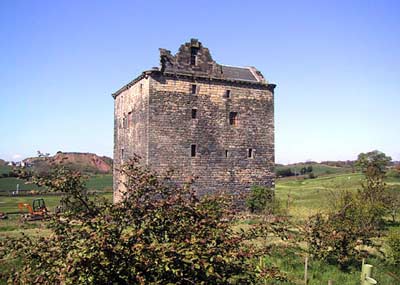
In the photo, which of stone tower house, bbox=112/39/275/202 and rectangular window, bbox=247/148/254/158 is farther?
rectangular window, bbox=247/148/254/158

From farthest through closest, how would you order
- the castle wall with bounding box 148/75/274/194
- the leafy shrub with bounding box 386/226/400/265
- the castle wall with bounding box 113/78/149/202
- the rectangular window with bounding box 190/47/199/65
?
1. the rectangular window with bounding box 190/47/199/65
2. the castle wall with bounding box 113/78/149/202
3. the castle wall with bounding box 148/75/274/194
4. the leafy shrub with bounding box 386/226/400/265

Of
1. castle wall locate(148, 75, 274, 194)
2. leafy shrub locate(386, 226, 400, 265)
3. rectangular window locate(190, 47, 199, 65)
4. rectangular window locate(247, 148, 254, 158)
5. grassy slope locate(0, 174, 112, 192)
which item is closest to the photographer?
leafy shrub locate(386, 226, 400, 265)

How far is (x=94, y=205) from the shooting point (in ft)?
17.9

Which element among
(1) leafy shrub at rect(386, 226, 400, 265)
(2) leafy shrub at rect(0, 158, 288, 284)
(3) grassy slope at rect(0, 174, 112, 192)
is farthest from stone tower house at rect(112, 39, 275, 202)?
(3) grassy slope at rect(0, 174, 112, 192)

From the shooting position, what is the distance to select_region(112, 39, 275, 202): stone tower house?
23.9 metres

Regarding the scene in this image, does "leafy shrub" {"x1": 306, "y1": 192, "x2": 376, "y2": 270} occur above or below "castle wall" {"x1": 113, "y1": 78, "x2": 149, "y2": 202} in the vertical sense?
below

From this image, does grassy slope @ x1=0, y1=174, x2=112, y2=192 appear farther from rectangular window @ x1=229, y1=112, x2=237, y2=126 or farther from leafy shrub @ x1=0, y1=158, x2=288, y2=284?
leafy shrub @ x1=0, y1=158, x2=288, y2=284

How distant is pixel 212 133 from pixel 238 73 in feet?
16.1

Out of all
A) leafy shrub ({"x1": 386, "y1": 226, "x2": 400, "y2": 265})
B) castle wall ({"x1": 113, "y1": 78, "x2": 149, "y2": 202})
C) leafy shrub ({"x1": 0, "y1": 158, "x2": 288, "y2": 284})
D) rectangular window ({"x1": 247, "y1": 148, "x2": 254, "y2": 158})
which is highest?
castle wall ({"x1": 113, "y1": 78, "x2": 149, "y2": 202})

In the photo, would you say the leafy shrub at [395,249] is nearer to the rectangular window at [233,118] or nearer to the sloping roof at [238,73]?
the rectangular window at [233,118]

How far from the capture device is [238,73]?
1075 inches

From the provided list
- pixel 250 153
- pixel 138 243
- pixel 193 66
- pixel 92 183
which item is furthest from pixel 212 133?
pixel 92 183

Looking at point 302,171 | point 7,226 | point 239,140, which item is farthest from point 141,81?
point 302,171

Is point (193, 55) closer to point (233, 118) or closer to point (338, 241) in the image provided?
point (233, 118)
